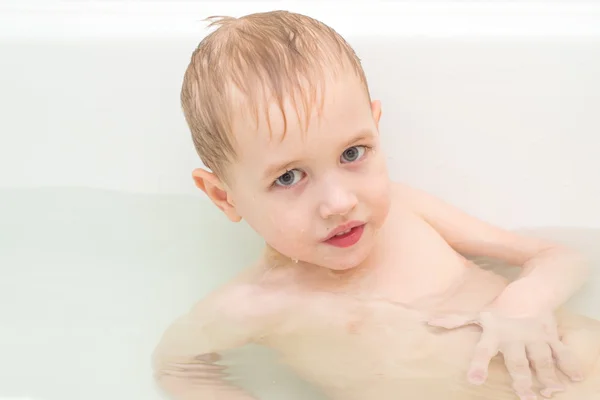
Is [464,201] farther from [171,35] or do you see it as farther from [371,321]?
[171,35]

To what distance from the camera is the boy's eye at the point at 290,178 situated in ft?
2.92

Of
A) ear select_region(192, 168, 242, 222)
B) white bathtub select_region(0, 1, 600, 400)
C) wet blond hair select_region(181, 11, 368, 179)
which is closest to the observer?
wet blond hair select_region(181, 11, 368, 179)

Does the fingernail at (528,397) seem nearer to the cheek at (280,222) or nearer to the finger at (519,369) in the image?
the finger at (519,369)

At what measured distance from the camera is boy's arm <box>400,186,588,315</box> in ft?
3.35

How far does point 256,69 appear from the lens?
33.3 inches

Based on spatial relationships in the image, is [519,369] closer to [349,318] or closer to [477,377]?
[477,377]

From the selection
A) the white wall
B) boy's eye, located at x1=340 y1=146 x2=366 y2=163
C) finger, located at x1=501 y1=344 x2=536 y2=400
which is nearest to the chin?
boy's eye, located at x1=340 y1=146 x2=366 y2=163

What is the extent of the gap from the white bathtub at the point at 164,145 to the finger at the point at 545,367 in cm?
23

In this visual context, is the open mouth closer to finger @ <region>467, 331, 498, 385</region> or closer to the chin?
the chin

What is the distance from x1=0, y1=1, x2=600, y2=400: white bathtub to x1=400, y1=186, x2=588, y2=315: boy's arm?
0.35ft

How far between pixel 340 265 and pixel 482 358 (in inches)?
8.4

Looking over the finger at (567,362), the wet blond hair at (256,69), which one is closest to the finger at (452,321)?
the finger at (567,362)

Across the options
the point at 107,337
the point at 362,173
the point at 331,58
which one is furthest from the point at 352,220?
the point at 107,337

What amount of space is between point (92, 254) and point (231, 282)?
1.09ft
